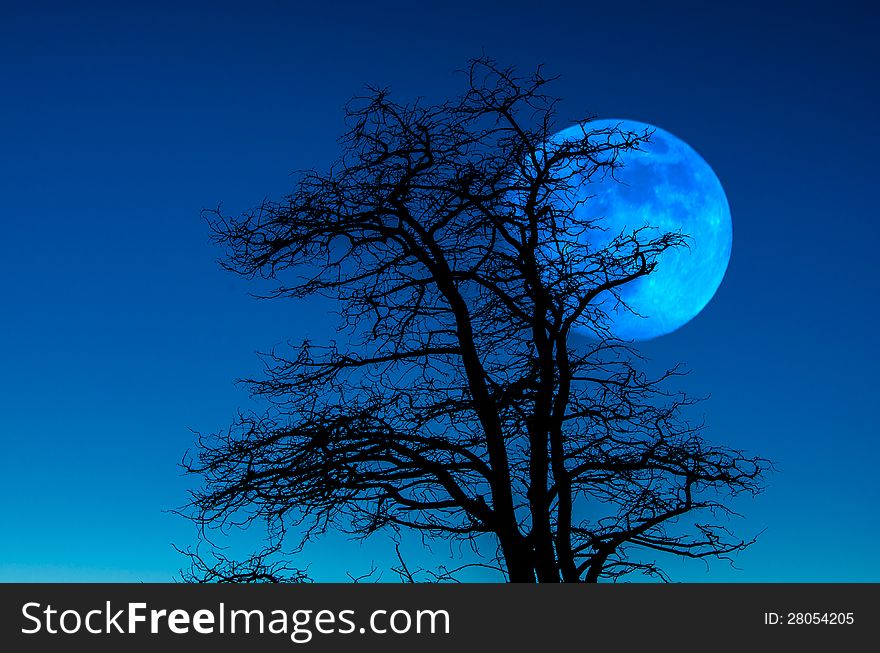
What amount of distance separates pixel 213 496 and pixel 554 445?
2.87 metres

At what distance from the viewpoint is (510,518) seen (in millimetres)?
8094
